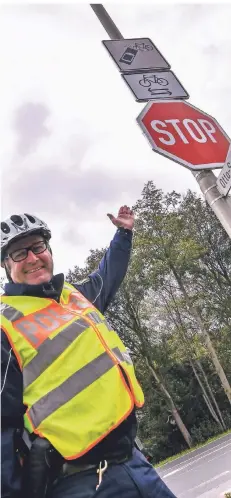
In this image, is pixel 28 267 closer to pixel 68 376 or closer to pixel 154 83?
pixel 68 376

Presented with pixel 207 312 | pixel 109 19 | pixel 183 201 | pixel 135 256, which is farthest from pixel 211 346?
pixel 109 19

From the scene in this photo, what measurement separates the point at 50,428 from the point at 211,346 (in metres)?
22.9

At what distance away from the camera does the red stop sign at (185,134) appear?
2.70 m

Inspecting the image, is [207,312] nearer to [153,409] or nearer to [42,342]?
[153,409]

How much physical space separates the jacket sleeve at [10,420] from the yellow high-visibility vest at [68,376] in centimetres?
3

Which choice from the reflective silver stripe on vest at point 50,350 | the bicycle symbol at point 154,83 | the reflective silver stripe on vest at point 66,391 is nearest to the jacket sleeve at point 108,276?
the reflective silver stripe on vest at point 50,350

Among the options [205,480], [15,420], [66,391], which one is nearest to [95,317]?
[66,391]

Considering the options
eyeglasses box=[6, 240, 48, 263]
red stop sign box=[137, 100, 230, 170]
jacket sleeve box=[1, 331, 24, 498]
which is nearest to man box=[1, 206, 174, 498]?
jacket sleeve box=[1, 331, 24, 498]

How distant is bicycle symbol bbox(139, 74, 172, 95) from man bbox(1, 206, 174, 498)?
154 cm

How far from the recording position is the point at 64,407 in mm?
1794

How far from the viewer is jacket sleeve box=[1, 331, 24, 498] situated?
1694mm

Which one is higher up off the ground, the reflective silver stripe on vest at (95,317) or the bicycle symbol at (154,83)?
the bicycle symbol at (154,83)

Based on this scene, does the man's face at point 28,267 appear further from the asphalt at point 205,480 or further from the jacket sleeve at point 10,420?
the asphalt at point 205,480

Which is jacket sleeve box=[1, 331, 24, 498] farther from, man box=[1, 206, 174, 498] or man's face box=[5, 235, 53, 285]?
man's face box=[5, 235, 53, 285]
